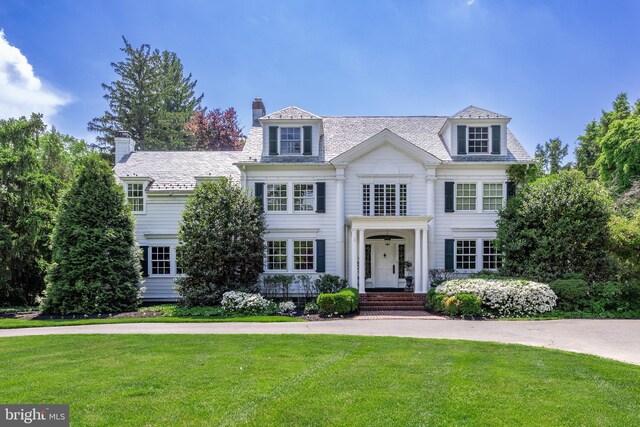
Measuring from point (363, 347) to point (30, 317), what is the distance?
13.7 m

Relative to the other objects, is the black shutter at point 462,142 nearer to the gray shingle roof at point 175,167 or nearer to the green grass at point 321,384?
the gray shingle roof at point 175,167

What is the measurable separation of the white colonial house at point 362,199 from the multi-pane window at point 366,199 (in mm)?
48

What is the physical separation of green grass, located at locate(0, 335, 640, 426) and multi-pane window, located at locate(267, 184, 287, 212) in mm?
10985

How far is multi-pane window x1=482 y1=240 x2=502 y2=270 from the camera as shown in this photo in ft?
65.3

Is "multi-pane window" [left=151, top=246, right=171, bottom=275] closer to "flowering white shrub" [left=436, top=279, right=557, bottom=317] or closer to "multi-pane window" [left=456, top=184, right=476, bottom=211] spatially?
"flowering white shrub" [left=436, top=279, right=557, bottom=317]

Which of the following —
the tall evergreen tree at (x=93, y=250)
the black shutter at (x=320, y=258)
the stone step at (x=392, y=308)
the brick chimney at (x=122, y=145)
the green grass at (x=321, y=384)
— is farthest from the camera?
the brick chimney at (x=122, y=145)

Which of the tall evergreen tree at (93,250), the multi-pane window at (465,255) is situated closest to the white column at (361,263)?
the multi-pane window at (465,255)

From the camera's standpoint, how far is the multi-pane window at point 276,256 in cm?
2008

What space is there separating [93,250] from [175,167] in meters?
6.99

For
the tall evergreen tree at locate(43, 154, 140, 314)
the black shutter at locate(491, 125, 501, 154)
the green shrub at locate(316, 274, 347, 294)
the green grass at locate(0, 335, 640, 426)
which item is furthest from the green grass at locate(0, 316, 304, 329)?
the black shutter at locate(491, 125, 501, 154)

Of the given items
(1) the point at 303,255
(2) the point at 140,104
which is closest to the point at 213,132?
(2) the point at 140,104

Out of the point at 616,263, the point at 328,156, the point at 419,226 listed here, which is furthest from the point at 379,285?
the point at 616,263

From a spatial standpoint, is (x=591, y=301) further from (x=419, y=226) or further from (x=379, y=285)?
(x=379, y=285)

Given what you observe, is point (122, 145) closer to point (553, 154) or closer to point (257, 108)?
point (257, 108)
